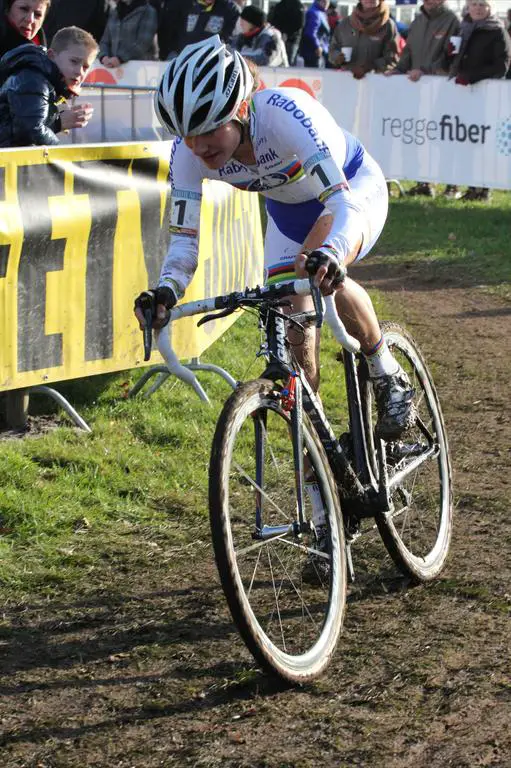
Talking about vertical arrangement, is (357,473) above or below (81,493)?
above

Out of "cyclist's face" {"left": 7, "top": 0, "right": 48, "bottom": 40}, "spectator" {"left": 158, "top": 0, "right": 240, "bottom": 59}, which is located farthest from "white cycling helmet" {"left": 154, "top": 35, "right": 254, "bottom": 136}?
"spectator" {"left": 158, "top": 0, "right": 240, "bottom": 59}

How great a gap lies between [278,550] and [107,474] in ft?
4.65

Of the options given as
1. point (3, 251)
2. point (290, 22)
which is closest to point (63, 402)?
point (3, 251)

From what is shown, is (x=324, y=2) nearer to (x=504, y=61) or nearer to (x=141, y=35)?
(x=141, y=35)

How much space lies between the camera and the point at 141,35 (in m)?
17.8

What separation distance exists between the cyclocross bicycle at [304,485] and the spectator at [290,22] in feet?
48.0

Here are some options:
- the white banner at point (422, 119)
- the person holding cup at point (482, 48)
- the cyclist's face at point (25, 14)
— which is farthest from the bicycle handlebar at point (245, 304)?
the person holding cup at point (482, 48)

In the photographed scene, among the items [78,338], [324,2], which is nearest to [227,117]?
[78,338]

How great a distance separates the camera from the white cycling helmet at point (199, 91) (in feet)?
13.3

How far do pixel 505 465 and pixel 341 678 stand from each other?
2746 millimetres

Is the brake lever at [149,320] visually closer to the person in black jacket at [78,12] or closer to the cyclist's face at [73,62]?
the cyclist's face at [73,62]

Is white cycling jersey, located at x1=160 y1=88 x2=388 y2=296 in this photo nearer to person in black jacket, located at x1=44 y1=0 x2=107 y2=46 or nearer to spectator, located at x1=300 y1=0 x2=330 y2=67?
person in black jacket, located at x1=44 y1=0 x2=107 y2=46

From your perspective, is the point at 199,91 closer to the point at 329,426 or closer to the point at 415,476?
the point at 329,426

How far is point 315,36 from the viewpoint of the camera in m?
20.5
